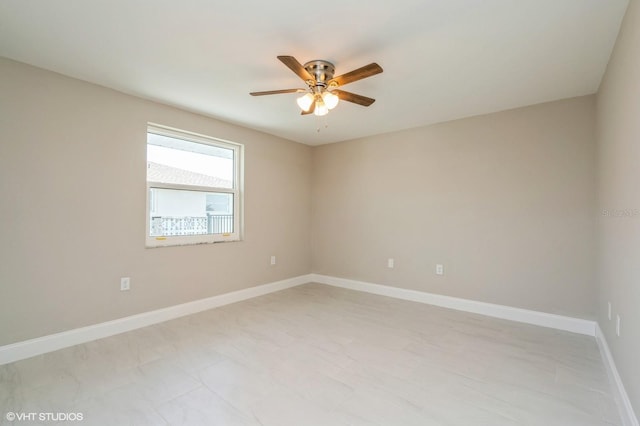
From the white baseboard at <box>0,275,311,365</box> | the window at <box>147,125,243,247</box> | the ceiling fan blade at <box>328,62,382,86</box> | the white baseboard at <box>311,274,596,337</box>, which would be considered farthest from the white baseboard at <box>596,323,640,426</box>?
the window at <box>147,125,243,247</box>

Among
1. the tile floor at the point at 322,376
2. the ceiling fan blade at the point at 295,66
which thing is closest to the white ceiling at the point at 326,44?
the ceiling fan blade at the point at 295,66

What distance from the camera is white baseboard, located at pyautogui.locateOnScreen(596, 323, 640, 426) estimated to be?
1.60m

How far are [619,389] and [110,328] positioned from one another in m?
3.92

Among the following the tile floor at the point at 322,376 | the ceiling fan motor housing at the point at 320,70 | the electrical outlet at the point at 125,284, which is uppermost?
the ceiling fan motor housing at the point at 320,70

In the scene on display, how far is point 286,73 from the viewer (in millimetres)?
2512

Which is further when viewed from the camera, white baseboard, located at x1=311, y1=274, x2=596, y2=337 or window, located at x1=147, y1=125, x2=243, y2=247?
window, located at x1=147, y1=125, x2=243, y2=247

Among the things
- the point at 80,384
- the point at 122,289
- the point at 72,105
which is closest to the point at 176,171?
the point at 72,105

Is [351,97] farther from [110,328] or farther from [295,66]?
[110,328]

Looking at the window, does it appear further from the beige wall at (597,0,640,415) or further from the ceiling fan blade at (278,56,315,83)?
the beige wall at (597,0,640,415)

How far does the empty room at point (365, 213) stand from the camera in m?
1.80

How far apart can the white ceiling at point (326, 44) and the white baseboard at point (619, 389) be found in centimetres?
220

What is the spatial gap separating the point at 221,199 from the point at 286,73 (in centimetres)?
200

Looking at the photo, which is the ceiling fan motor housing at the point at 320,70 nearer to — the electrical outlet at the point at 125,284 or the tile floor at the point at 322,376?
the tile floor at the point at 322,376

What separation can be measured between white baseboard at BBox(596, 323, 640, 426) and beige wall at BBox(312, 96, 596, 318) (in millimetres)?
651
